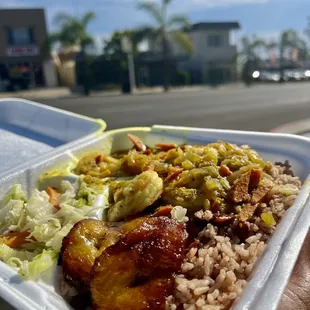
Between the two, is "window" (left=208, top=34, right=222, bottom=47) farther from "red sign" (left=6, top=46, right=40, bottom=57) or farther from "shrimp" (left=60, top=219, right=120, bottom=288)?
"shrimp" (left=60, top=219, right=120, bottom=288)

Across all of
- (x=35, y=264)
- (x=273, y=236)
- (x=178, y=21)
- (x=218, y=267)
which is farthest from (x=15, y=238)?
(x=178, y=21)

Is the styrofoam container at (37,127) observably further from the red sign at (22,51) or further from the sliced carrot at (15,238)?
the red sign at (22,51)

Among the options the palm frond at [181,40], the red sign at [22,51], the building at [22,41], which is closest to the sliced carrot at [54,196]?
the palm frond at [181,40]

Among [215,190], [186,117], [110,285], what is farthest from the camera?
[186,117]

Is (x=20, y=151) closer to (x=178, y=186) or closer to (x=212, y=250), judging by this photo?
(x=178, y=186)

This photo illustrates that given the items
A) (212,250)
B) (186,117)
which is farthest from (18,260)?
(186,117)

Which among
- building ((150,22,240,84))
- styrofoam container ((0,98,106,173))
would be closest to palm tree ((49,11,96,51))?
building ((150,22,240,84))
